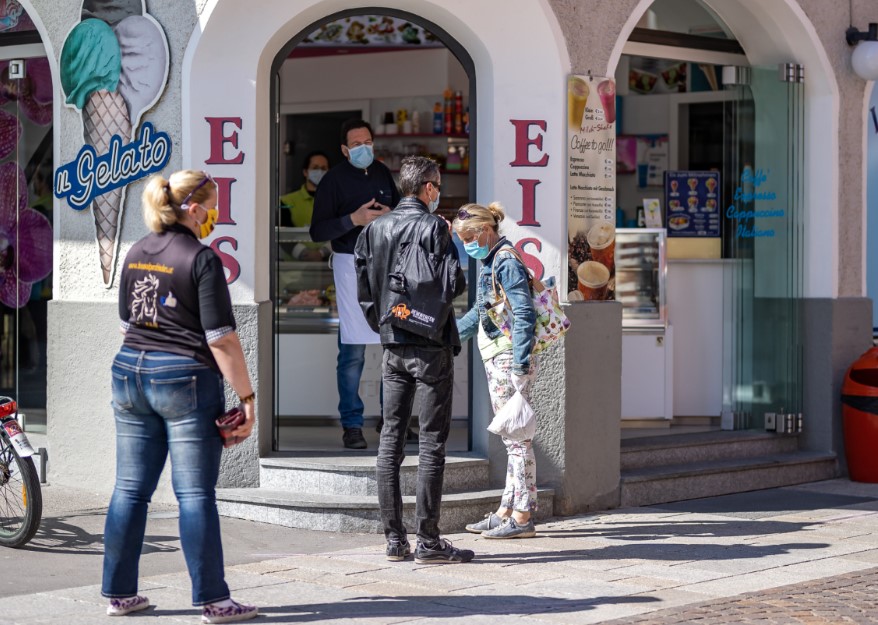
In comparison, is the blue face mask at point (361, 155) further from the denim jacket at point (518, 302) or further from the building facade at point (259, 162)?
the denim jacket at point (518, 302)

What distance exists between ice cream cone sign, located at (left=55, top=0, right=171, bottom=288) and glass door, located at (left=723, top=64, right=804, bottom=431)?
4.48 metres

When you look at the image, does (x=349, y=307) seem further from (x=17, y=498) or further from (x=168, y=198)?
(x=168, y=198)

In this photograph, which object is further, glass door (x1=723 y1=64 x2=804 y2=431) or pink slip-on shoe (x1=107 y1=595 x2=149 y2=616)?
glass door (x1=723 y1=64 x2=804 y2=431)

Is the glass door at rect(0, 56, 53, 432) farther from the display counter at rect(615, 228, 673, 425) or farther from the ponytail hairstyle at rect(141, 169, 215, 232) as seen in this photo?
the display counter at rect(615, 228, 673, 425)

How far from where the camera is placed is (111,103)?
851 centimetres

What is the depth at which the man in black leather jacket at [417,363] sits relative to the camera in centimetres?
677

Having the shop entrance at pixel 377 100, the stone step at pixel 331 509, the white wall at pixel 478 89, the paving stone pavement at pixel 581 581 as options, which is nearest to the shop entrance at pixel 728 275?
the white wall at pixel 478 89

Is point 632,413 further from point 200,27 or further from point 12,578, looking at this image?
point 12,578

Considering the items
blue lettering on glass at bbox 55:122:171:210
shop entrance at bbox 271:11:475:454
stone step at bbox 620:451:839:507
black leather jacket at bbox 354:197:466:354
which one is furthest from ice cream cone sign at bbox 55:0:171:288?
stone step at bbox 620:451:839:507

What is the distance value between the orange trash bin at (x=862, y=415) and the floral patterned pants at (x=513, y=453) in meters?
3.50

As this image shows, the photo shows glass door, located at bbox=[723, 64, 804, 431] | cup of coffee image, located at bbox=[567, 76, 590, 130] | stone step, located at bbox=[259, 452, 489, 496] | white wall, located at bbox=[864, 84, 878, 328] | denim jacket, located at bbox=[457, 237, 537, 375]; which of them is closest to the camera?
denim jacket, located at bbox=[457, 237, 537, 375]

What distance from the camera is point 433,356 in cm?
677

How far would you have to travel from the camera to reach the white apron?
880 cm

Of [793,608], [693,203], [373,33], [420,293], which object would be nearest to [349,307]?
[420,293]
